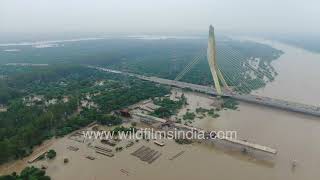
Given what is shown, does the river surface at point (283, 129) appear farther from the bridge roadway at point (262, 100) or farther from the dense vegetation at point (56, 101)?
the dense vegetation at point (56, 101)

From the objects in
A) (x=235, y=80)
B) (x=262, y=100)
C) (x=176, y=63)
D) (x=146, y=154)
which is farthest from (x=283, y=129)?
(x=176, y=63)

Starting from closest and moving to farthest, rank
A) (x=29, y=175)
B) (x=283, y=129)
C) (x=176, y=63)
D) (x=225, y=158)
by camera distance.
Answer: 1. (x=29, y=175)
2. (x=225, y=158)
3. (x=283, y=129)
4. (x=176, y=63)

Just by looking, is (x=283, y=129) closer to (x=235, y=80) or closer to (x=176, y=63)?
(x=235, y=80)

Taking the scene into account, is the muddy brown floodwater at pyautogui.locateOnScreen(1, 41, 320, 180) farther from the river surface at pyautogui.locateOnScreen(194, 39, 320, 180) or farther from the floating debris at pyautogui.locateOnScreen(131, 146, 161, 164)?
the floating debris at pyautogui.locateOnScreen(131, 146, 161, 164)

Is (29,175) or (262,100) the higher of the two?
(262,100)

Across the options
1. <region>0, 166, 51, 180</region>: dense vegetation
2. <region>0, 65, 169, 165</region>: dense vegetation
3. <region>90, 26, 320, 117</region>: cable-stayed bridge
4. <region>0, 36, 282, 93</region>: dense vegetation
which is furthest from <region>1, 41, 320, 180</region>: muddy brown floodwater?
<region>0, 36, 282, 93</region>: dense vegetation

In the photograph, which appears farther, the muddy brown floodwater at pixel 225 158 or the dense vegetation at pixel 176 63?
the dense vegetation at pixel 176 63

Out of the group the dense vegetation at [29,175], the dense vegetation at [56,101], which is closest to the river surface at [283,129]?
the dense vegetation at [56,101]
